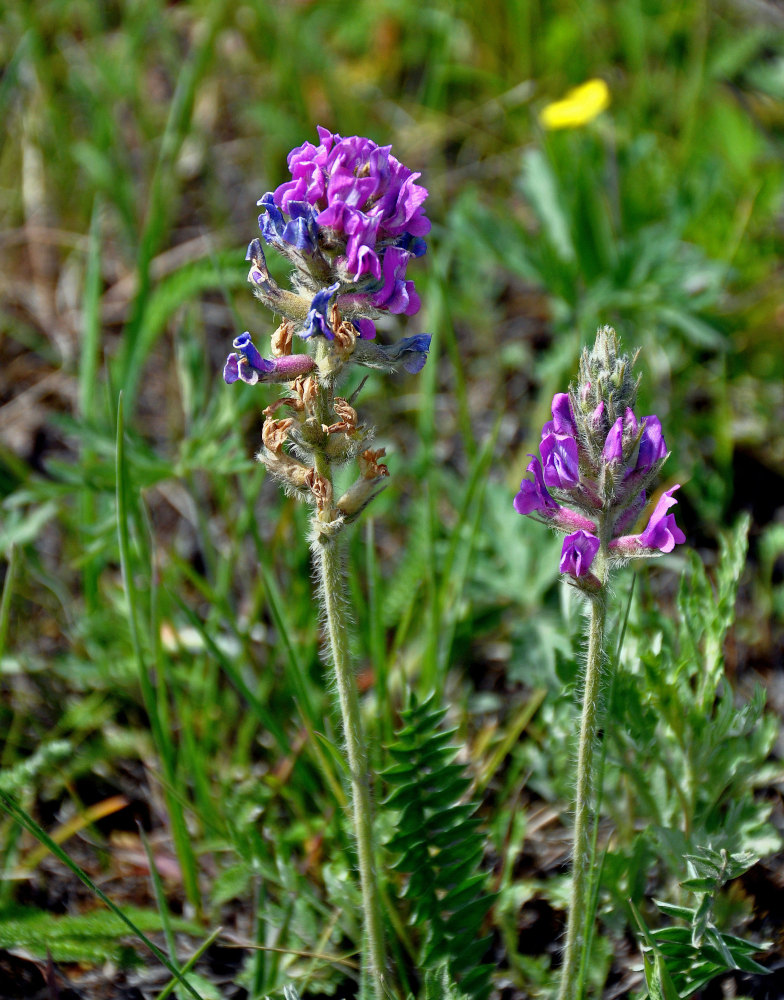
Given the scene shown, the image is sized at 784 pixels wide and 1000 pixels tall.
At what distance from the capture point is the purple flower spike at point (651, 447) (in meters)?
2.00

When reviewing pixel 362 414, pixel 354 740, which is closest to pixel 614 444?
pixel 354 740

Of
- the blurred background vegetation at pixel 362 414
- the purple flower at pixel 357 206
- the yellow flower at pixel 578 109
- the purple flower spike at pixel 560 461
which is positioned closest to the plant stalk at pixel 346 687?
the purple flower at pixel 357 206

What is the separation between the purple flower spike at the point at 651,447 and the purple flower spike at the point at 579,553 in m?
0.18

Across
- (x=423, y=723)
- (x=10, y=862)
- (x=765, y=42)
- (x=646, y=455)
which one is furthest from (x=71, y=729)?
(x=765, y=42)

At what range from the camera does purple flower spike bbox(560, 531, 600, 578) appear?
1937 mm

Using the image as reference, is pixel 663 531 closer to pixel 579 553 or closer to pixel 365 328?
pixel 579 553

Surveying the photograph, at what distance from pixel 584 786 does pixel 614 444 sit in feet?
2.45

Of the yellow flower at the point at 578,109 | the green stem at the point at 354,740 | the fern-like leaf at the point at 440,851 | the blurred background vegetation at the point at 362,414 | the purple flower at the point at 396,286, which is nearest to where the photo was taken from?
the purple flower at the point at 396,286

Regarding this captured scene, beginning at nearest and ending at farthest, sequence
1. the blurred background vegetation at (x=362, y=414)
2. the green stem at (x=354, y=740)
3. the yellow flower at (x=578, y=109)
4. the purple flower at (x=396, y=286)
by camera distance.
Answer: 1. the purple flower at (x=396, y=286)
2. the green stem at (x=354, y=740)
3. the blurred background vegetation at (x=362, y=414)
4. the yellow flower at (x=578, y=109)

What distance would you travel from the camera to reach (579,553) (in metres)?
1.95

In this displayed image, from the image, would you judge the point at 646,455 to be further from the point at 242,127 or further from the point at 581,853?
the point at 242,127

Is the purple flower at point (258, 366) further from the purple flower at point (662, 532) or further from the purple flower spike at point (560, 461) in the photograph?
the purple flower at point (662, 532)

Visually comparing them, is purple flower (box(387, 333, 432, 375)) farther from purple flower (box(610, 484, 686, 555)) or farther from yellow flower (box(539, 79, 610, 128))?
yellow flower (box(539, 79, 610, 128))

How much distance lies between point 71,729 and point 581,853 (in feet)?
7.11
